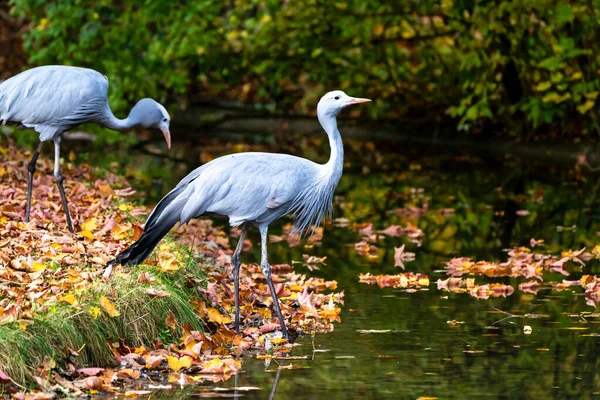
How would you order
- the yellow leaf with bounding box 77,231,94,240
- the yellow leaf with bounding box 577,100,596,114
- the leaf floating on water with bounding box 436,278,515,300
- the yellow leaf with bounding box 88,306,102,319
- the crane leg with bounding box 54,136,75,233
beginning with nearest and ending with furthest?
the yellow leaf with bounding box 88,306,102,319, the yellow leaf with bounding box 77,231,94,240, the leaf floating on water with bounding box 436,278,515,300, the crane leg with bounding box 54,136,75,233, the yellow leaf with bounding box 577,100,596,114

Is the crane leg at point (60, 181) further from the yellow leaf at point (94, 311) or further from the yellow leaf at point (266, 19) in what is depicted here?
the yellow leaf at point (266, 19)

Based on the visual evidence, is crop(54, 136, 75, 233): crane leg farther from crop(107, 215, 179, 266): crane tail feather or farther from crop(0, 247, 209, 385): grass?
crop(107, 215, 179, 266): crane tail feather

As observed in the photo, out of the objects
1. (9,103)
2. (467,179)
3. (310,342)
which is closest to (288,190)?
(310,342)

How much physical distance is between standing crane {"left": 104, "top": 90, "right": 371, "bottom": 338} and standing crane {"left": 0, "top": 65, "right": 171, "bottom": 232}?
2860 millimetres

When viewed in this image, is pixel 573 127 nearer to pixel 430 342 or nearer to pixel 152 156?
pixel 152 156

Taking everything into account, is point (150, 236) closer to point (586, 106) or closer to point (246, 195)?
point (246, 195)

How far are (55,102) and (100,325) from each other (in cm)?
404

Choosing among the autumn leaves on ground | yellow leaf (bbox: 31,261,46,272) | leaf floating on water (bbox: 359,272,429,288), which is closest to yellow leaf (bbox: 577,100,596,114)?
leaf floating on water (bbox: 359,272,429,288)

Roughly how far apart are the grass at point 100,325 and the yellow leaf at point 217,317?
0.13 meters

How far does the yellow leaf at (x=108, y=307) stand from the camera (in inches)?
276

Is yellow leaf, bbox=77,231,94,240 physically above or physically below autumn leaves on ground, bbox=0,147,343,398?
above

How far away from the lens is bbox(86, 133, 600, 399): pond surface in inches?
261

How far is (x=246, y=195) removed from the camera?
25.9 feet

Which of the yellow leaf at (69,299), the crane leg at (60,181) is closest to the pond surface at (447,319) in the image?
the yellow leaf at (69,299)
